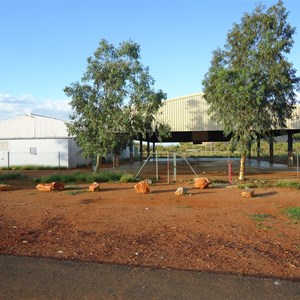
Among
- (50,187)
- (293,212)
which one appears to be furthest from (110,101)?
(293,212)

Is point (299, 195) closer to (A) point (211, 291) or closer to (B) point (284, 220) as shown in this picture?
(B) point (284, 220)

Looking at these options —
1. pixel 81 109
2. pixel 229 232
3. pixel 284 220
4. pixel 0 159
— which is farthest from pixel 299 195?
pixel 0 159

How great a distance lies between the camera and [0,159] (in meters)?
38.1

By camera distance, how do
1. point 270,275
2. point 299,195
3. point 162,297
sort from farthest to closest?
point 299,195 < point 270,275 < point 162,297

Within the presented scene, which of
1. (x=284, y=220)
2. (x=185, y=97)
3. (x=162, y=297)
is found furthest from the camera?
(x=185, y=97)

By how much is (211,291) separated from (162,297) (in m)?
0.65

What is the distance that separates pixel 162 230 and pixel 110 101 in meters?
15.4

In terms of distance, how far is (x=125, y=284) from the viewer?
5227 millimetres

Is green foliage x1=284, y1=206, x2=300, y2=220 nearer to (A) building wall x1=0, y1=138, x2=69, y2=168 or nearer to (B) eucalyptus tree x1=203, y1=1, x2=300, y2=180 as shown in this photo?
(B) eucalyptus tree x1=203, y1=1, x2=300, y2=180

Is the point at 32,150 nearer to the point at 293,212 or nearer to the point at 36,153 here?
the point at 36,153

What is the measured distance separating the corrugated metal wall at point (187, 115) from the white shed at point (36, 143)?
9473mm

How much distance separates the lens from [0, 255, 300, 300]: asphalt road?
486cm

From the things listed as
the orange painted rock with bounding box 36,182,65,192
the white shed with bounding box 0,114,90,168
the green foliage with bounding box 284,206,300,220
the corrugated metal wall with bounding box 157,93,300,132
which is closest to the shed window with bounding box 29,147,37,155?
the white shed with bounding box 0,114,90,168

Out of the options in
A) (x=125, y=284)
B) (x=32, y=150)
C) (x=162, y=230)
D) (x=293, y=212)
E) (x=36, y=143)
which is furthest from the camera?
(x=36, y=143)
